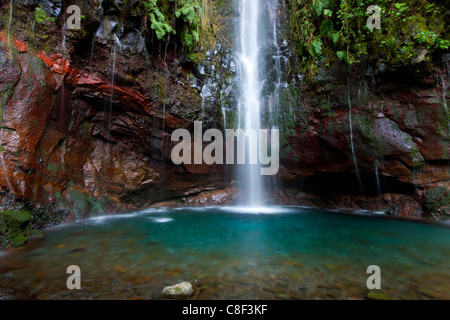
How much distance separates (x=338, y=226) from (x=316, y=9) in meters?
8.10

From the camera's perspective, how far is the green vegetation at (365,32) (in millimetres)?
7605

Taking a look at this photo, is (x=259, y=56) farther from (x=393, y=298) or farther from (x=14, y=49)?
(x=393, y=298)

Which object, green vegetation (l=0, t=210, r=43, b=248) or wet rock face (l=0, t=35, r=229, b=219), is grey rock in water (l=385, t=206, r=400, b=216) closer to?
wet rock face (l=0, t=35, r=229, b=219)

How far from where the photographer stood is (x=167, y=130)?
9.90 metres

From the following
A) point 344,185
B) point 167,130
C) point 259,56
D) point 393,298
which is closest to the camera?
point 393,298

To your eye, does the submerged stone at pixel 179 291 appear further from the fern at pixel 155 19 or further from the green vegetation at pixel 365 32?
the green vegetation at pixel 365 32

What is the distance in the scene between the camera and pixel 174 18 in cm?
909

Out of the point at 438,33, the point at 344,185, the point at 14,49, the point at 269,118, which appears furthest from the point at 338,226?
the point at 14,49

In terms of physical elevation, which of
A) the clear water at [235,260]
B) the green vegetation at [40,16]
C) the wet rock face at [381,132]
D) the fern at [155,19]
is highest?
the fern at [155,19]

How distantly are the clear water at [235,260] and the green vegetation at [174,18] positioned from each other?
689 cm

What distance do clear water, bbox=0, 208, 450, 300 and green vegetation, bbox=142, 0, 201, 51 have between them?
22.6 feet

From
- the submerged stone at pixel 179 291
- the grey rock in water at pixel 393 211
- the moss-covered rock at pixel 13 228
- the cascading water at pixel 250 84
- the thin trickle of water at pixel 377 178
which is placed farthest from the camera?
the cascading water at pixel 250 84

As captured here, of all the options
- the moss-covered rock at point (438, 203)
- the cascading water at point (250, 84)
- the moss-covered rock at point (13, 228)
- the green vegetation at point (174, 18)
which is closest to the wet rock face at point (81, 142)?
the moss-covered rock at point (13, 228)

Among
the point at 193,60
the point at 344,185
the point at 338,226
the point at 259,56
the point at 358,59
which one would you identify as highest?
the point at 259,56
